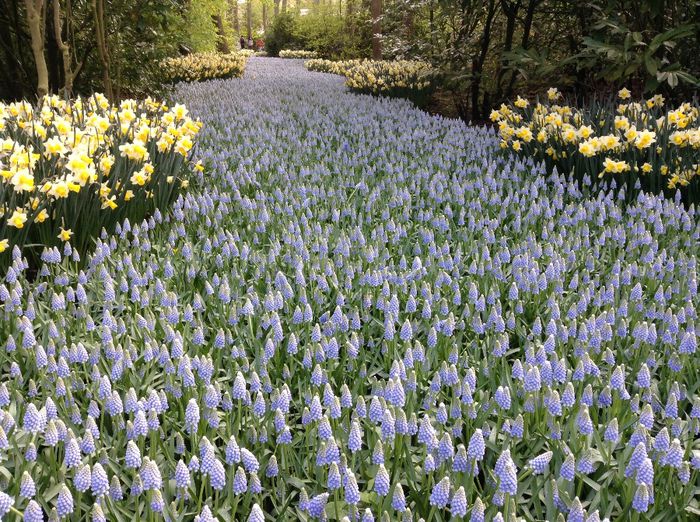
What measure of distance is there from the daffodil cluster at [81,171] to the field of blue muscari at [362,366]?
200 mm

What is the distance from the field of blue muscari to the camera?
146 centimetres

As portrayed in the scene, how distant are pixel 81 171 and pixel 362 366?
5.85 feet

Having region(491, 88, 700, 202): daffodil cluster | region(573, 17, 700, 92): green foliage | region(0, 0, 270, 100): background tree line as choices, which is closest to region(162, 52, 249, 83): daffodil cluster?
region(0, 0, 270, 100): background tree line

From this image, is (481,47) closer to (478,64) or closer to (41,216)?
(478,64)

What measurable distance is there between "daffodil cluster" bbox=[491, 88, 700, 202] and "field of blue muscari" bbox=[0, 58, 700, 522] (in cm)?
45

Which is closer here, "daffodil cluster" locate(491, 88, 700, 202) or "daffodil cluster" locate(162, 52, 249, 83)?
"daffodil cluster" locate(491, 88, 700, 202)

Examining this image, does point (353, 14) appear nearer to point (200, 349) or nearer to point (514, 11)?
point (514, 11)

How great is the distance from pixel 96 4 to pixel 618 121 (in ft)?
15.7

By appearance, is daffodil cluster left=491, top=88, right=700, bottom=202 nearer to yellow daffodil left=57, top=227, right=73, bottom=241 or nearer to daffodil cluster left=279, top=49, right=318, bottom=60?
yellow daffodil left=57, top=227, right=73, bottom=241

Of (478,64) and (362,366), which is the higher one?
(478,64)

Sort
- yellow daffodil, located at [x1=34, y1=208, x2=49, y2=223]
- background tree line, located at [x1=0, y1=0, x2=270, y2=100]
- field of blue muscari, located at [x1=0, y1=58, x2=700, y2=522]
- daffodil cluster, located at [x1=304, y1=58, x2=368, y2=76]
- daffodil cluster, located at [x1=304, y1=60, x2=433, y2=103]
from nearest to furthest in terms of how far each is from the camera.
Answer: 1. field of blue muscari, located at [x1=0, y1=58, x2=700, y2=522]
2. yellow daffodil, located at [x1=34, y1=208, x2=49, y2=223]
3. background tree line, located at [x1=0, y1=0, x2=270, y2=100]
4. daffodil cluster, located at [x1=304, y1=60, x2=433, y2=103]
5. daffodil cluster, located at [x1=304, y1=58, x2=368, y2=76]

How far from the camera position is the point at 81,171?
2955 mm

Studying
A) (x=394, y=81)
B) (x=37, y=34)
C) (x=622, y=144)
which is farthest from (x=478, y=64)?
(x=37, y=34)

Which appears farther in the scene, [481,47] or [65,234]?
[481,47]
